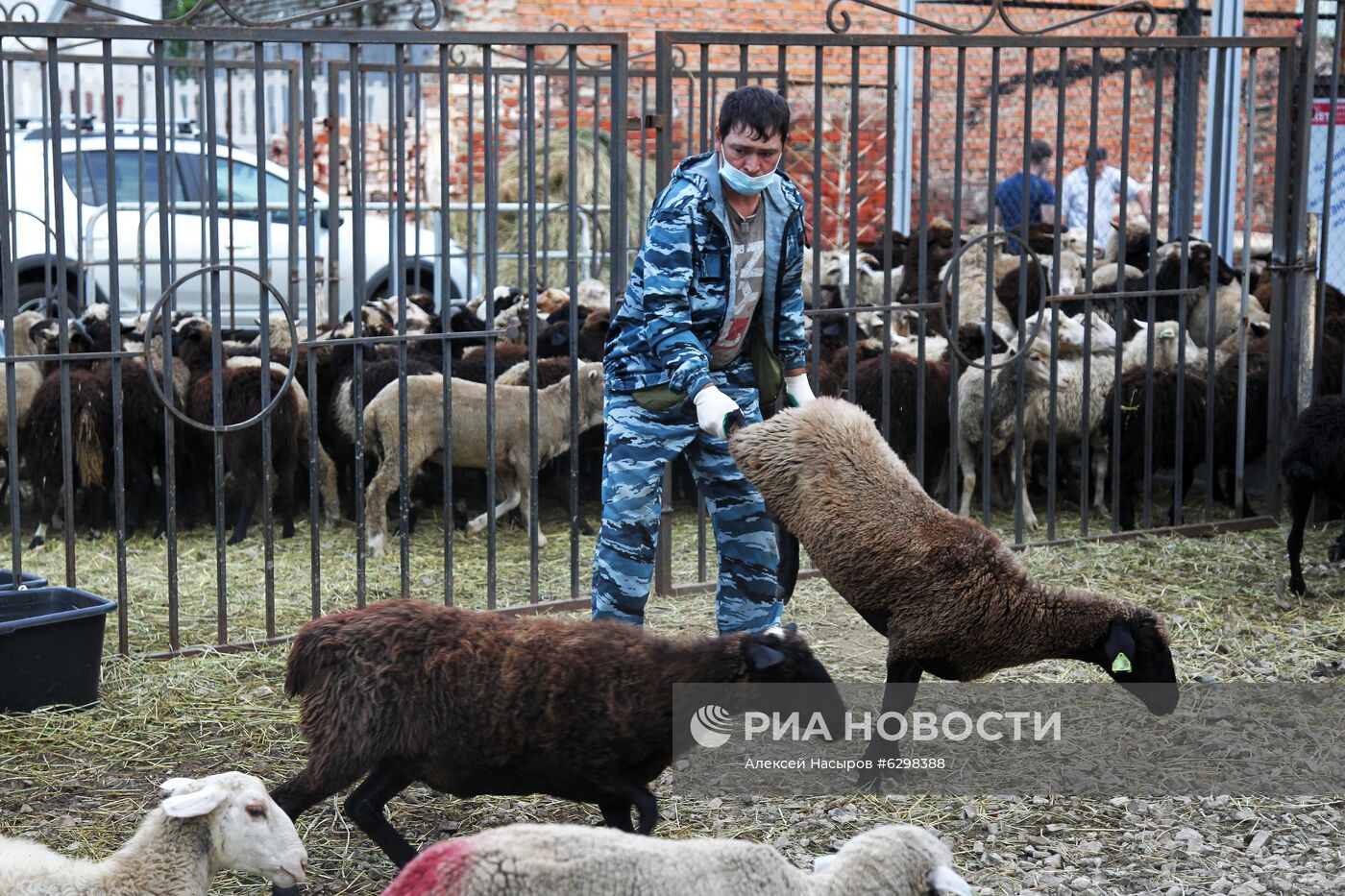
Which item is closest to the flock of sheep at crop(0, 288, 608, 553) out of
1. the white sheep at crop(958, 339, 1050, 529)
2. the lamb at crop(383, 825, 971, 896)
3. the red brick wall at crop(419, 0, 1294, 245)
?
the white sheep at crop(958, 339, 1050, 529)

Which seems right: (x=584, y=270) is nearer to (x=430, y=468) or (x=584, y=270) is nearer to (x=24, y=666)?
(x=430, y=468)

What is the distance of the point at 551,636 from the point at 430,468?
6.03 m

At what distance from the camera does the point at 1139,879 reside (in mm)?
4254

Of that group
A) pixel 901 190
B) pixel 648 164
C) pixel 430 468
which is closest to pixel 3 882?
pixel 430 468

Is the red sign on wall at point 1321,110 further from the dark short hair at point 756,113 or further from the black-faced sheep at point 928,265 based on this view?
the dark short hair at point 756,113

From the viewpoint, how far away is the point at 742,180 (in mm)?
4641

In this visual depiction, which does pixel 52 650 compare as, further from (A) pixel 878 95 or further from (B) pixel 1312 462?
(A) pixel 878 95

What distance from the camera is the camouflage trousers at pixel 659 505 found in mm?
4891

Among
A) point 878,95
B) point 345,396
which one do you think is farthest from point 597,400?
point 878,95

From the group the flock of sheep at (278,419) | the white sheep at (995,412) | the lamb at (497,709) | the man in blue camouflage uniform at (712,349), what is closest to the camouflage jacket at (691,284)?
the man in blue camouflage uniform at (712,349)

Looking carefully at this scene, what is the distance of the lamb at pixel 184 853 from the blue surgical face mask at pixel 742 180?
2252 millimetres

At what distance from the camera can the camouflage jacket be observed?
4625 mm

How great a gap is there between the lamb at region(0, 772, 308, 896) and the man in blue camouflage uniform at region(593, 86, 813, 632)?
1523 mm

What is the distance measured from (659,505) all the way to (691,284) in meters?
0.76
